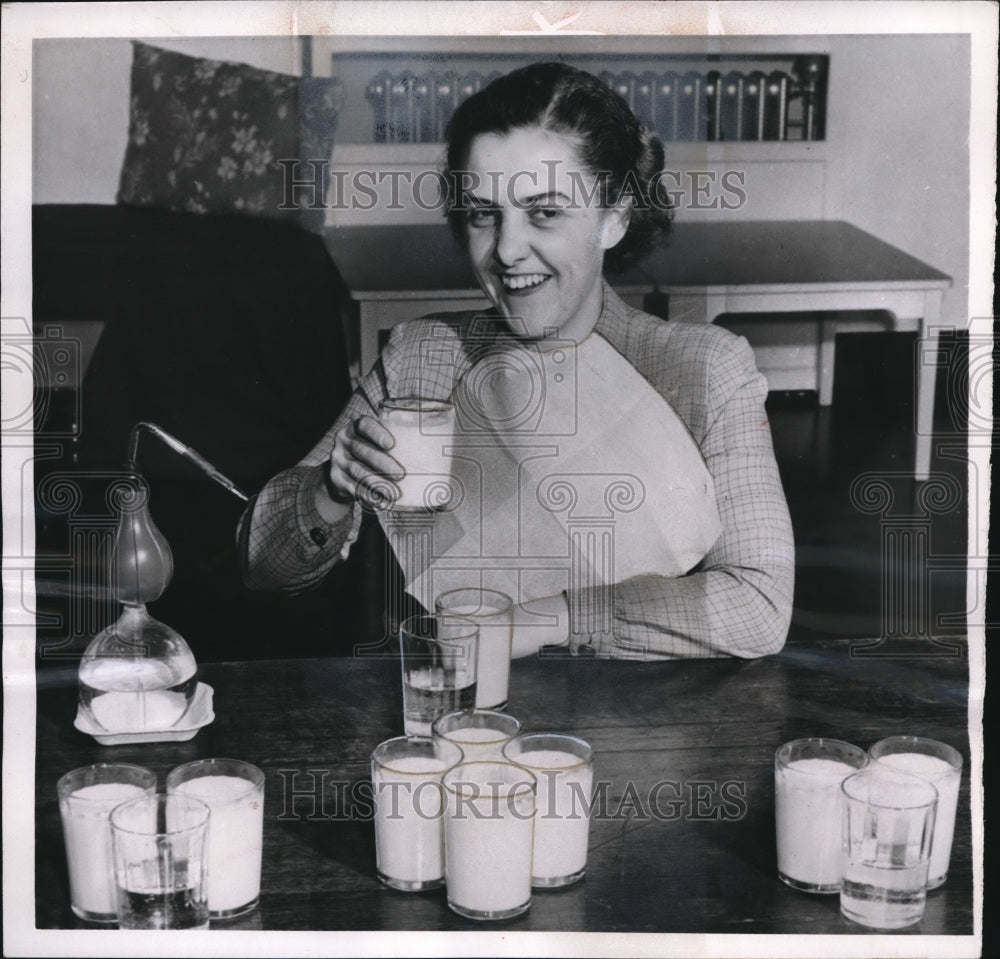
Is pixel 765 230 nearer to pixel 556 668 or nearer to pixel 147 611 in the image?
pixel 556 668

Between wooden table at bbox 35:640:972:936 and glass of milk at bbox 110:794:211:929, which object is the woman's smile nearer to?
wooden table at bbox 35:640:972:936

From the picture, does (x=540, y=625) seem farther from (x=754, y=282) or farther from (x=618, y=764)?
(x=754, y=282)

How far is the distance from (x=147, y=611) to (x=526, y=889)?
0.47 meters

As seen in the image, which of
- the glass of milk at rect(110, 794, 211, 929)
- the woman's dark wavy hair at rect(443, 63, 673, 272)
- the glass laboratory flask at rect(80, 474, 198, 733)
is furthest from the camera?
the woman's dark wavy hair at rect(443, 63, 673, 272)

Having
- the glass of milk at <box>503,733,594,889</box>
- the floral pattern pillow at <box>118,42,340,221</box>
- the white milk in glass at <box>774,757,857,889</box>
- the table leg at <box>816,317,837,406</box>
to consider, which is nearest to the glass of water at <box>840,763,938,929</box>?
the white milk in glass at <box>774,757,857,889</box>

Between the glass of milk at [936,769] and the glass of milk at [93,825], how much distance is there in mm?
554

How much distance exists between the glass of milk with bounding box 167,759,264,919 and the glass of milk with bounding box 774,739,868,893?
37 centimetres

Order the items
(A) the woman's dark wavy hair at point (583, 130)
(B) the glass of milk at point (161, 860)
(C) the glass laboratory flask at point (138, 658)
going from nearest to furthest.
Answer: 1. (B) the glass of milk at point (161, 860)
2. (C) the glass laboratory flask at point (138, 658)
3. (A) the woman's dark wavy hair at point (583, 130)

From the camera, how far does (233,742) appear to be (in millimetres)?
992

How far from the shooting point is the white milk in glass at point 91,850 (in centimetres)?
89

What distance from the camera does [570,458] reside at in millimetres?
1189

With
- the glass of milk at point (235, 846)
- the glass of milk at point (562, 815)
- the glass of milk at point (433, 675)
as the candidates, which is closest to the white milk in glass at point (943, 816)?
the glass of milk at point (562, 815)

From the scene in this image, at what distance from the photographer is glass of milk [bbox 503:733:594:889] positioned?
0.88m

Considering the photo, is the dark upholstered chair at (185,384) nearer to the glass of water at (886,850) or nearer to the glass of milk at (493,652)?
the glass of milk at (493,652)
